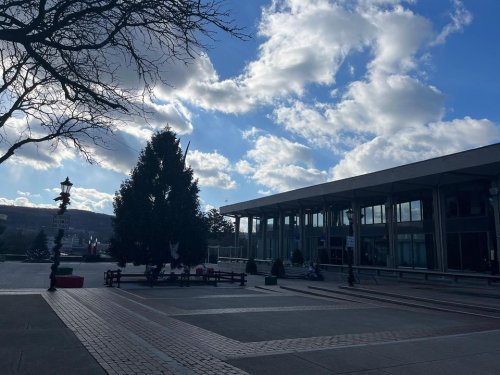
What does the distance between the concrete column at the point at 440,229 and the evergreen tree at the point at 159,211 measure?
636 inches

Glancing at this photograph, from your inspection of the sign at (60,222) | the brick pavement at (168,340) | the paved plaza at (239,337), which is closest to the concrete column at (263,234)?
the sign at (60,222)

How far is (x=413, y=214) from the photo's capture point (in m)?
34.3

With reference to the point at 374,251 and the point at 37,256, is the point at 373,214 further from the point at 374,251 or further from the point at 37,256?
the point at 37,256

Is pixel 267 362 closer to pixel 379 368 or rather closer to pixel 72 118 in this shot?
pixel 379 368

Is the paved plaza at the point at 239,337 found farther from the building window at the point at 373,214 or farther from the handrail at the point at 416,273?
the building window at the point at 373,214

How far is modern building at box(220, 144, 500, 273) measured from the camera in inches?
1095

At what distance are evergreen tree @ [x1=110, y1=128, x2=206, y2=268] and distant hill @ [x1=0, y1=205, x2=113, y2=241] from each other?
6020cm

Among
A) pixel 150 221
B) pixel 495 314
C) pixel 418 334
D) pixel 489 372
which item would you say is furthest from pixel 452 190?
pixel 489 372

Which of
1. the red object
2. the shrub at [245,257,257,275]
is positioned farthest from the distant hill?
the red object

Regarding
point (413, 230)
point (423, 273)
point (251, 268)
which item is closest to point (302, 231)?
point (251, 268)

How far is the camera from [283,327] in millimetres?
11117

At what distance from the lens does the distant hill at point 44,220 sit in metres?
93.4

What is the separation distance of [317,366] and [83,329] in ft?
17.7

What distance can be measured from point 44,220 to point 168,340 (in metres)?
94.5
